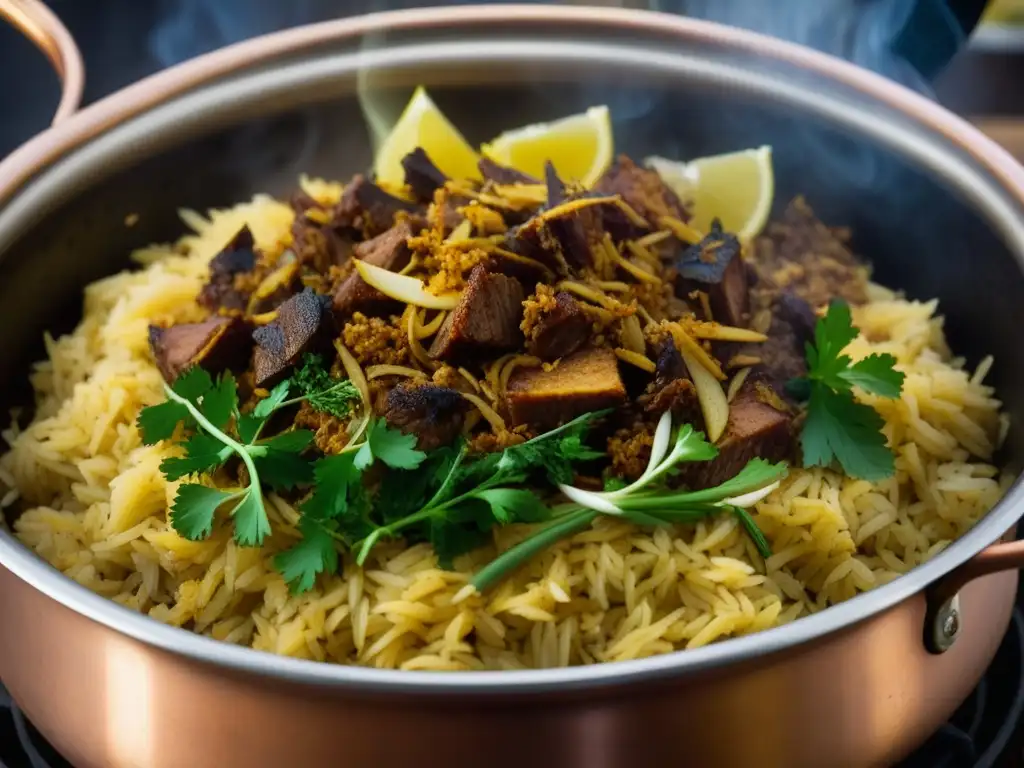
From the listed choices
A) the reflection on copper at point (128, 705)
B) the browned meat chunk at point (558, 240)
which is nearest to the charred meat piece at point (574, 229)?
the browned meat chunk at point (558, 240)

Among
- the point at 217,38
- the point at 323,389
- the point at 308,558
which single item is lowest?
the point at 308,558

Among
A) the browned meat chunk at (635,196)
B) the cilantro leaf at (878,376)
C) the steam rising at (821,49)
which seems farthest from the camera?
the steam rising at (821,49)

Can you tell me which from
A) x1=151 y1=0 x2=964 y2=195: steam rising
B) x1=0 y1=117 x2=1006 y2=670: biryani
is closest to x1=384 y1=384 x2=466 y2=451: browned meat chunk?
x1=0 y1=117 x2=1006 y2=670: biryani

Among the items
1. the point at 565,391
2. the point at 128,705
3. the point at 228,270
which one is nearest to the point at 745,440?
the point at 565,391

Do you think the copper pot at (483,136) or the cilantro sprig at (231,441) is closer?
the copper pot at (483,136)

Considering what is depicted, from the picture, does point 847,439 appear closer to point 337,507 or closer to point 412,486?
point 412,486

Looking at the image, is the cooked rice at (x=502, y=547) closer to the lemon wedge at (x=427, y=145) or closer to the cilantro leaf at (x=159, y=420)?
the cilantro leaf at (x=159, y=420)

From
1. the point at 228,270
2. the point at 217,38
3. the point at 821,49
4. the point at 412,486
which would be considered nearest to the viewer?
the point at 412,486

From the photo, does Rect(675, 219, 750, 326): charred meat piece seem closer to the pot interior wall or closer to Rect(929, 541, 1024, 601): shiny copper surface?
the pot interior wall
